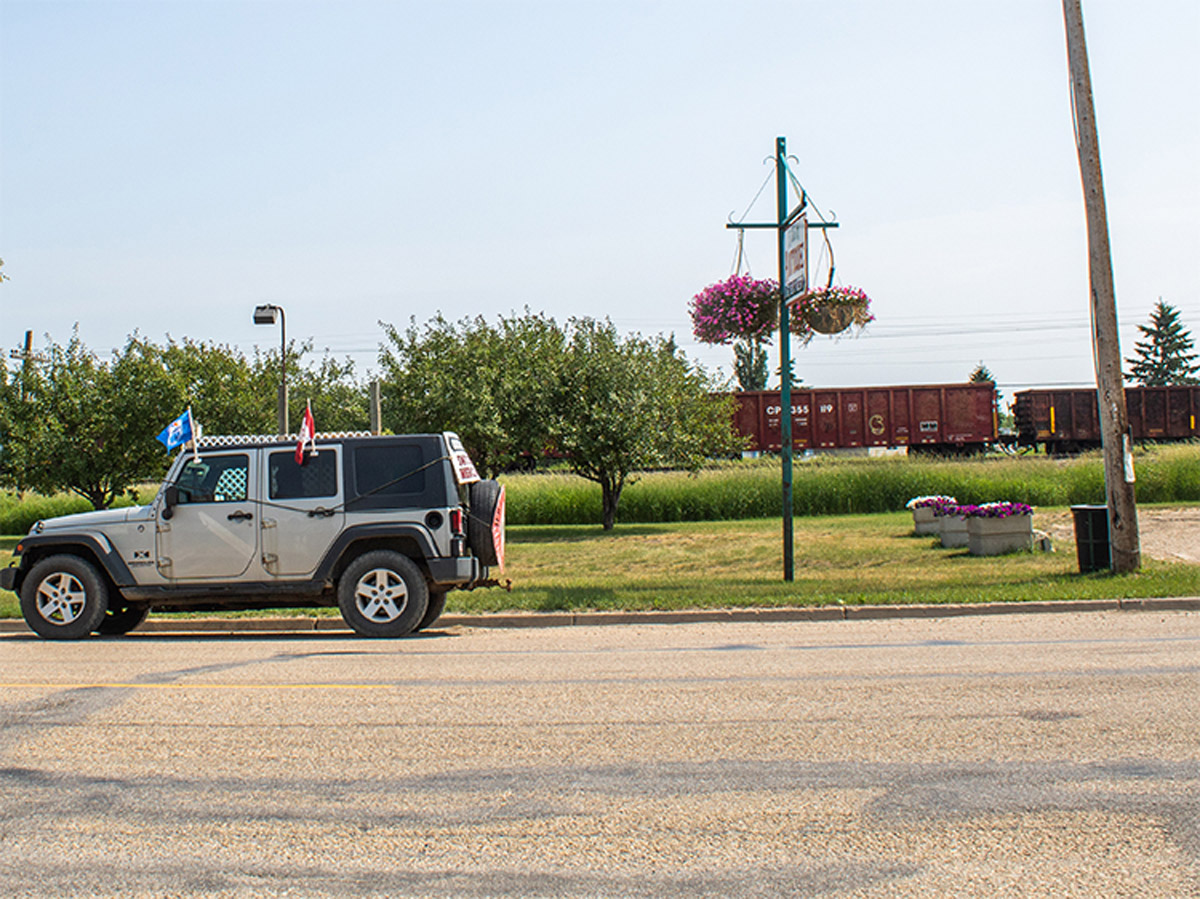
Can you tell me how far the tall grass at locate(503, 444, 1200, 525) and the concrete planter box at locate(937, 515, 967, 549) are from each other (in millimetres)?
11153

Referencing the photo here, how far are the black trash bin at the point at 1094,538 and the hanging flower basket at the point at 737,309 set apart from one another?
17.9 ft

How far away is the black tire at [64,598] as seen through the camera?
10.8 metres

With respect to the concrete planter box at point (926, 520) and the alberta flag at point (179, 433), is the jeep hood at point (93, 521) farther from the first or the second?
the concrete planter box at point (926, 520)

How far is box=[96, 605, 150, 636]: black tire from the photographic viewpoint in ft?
37.3

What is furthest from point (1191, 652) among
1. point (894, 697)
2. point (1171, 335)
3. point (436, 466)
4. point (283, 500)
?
point (1171, 335)

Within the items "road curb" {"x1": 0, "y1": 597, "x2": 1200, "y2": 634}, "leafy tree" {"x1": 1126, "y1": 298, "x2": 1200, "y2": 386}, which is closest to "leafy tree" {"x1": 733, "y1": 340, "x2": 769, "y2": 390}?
"leafy tree" {"x1": 1126, "y1": 298, "x2": 1200, "y2": 386}

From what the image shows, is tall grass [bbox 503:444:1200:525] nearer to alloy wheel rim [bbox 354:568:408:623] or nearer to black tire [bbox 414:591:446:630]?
black tire [bbox 414:591:446:630]

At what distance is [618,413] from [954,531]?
11039 millimetres

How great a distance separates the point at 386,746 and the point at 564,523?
27744 mm

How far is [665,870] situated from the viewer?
3869 millimetres

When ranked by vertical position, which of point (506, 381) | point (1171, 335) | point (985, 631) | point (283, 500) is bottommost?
point (985, 631)

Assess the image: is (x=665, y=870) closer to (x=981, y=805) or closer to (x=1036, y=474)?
(x=981, y=805)

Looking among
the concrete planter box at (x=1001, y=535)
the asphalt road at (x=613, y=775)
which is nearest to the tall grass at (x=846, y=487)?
the concrete planter box at (x=1001, y=535)

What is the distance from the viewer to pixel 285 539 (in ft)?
35.3
